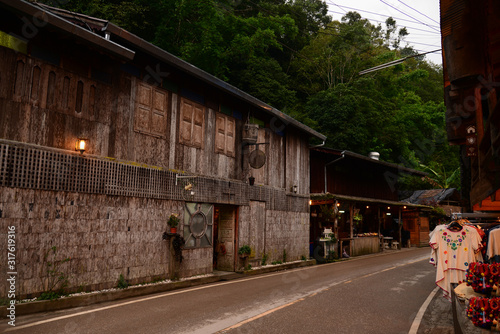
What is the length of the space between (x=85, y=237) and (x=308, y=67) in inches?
1410

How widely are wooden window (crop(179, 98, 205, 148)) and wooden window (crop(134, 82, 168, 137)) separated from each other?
2.71 feet

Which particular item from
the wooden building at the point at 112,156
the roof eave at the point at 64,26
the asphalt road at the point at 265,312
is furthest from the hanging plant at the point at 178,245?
the roof eave at the point at 64,26

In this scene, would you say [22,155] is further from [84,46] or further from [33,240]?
[84,46]

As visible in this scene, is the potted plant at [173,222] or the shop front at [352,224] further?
the shop front at [352,224]

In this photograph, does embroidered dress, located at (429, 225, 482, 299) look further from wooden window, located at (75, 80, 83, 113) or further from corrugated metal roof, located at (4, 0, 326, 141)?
wooden window, located at (75, 80, 83, 113)

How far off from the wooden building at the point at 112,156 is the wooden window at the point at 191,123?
0.05 metres

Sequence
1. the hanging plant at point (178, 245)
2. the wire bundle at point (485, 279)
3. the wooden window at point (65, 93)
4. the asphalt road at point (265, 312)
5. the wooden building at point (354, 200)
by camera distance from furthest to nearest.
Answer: the wooden building at point (354, 200) < the hanging plant at point (178, 245) < the wooden window at point (65, 93) < the asphalt road at point (265, 312) < the wire bundle at point (485, 279)

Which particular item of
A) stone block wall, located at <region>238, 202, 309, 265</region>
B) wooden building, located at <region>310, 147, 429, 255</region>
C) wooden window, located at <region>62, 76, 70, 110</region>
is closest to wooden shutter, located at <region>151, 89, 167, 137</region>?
wooden window, located at <region>62, 76, 70, 110</region>

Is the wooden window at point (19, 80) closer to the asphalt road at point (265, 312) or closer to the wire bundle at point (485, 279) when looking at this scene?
the asphalt road at point (265, 312)

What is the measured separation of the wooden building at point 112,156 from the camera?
340 inches

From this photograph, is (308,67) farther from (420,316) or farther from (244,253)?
(420,316)

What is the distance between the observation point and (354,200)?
23.8 meters

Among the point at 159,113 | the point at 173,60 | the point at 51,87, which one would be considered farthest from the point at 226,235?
the point at 51,87

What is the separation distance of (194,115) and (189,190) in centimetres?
272
